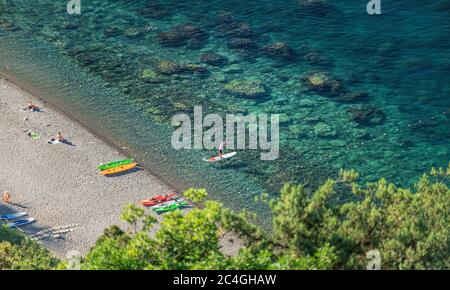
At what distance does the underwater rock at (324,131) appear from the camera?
53.4 m

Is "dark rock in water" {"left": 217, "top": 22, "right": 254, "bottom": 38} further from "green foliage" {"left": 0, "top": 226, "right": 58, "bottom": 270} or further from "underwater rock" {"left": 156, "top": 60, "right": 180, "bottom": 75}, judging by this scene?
"green foliage" {"left": 0, "top": 226, "right": 58, "bottom": 270}

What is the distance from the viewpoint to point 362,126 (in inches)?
2141

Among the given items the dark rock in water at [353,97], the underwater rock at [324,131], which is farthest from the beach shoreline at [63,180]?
the dark rock in water at [353,97]

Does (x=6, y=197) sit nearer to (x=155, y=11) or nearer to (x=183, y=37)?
(x=183, y=37)

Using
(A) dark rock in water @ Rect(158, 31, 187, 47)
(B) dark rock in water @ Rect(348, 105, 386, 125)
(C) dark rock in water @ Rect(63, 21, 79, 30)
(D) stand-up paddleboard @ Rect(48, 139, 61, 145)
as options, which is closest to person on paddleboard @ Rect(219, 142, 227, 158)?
(B) dark rock in water @ Rect(348, 105, 386, 125)

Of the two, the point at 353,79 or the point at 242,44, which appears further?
the point at 242,44

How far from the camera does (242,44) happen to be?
64125mm

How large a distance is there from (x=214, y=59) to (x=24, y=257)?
31.0 metres

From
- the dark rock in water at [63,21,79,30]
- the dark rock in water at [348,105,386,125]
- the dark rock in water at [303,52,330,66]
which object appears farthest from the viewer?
the dark rock in water at [63,21,79,30]

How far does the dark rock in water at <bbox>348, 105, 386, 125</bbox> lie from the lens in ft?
180

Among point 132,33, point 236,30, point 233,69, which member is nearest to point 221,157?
point 233,69

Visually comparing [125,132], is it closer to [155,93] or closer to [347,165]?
[155,93]

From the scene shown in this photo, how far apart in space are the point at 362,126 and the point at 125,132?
17.1 metres

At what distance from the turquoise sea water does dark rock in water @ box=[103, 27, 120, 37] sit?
0.29 ft
